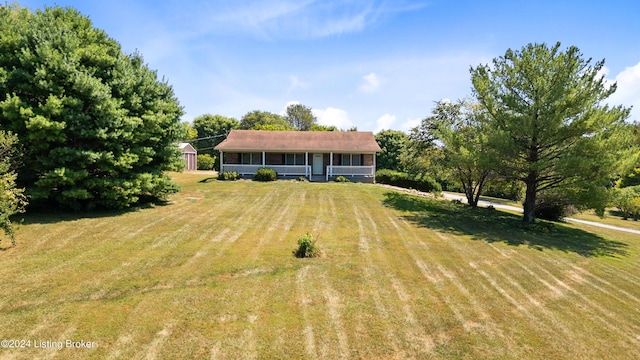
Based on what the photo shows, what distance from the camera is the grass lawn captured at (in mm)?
5070

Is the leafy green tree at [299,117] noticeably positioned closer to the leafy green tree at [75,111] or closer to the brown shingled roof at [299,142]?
the brown shingled roof at [299,142]

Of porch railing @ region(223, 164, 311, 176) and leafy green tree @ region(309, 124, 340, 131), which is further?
leafy green tree @ region(309, 124, 340, 131)

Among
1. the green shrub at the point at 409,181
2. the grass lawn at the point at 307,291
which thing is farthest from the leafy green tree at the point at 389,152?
the grass lawn at the point at 307,291

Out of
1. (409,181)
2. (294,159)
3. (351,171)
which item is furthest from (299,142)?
(409,181)

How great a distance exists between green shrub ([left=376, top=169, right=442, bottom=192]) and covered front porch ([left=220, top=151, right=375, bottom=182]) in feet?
4.78

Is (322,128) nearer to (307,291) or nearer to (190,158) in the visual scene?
(190,158)

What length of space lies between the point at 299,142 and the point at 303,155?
132 cm

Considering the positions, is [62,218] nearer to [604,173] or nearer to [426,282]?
[426,282]

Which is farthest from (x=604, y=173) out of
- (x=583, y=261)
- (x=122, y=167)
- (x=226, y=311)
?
(x=122, y=167)

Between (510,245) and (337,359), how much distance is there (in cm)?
970

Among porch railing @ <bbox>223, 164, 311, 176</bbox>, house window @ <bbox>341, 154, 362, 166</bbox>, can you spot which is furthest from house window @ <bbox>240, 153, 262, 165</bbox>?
house window @ <bbox>341, 154, 362, 166</bbox>

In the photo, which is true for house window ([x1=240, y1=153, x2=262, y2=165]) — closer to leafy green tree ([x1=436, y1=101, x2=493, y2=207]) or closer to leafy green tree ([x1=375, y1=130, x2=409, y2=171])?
leafy green tree ([x1=436, y1=101, x2=493, y2=207])

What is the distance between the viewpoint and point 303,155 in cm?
2955

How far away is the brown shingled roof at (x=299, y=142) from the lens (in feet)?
92.5
